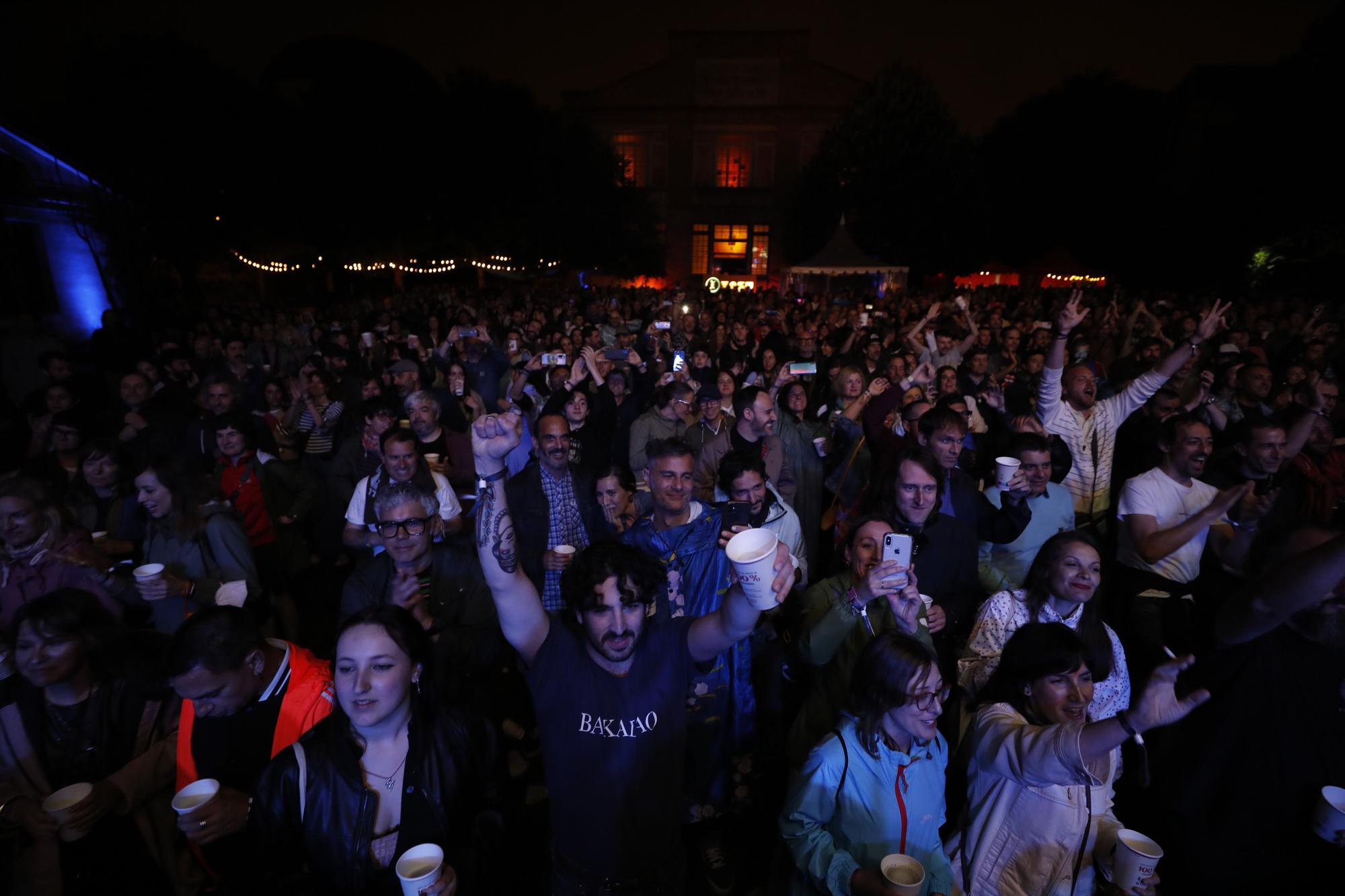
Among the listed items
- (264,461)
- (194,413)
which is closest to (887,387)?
(264,461)

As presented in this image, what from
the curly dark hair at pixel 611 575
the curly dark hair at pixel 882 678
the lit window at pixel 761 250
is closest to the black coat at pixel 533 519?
the curly dark hair at pixel 611 575

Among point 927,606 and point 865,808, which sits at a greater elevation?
point 927,606

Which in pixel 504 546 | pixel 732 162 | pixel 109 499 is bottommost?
pixel 109 499

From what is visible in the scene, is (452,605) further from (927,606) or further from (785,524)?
(927,606)

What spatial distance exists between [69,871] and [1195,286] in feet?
102

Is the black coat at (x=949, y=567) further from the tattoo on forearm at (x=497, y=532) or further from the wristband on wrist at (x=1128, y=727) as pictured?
the tattoo on forearm at (x=497, y=532)

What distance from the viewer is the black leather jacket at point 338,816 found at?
2066 millimetres

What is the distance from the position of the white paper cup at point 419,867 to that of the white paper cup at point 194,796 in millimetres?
723

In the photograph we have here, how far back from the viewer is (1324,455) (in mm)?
4816

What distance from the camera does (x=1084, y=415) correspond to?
5.13 meters

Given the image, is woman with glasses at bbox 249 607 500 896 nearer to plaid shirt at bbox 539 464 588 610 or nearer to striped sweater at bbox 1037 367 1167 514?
plaid shirt at bbox 539 464 588 610

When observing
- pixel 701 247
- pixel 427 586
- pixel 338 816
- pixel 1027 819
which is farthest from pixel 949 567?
pixel 701 247

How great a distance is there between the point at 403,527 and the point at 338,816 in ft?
4.28

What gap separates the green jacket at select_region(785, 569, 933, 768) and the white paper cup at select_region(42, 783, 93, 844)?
2595mm
